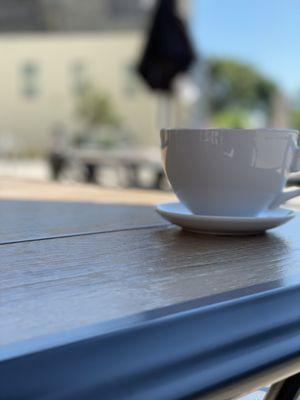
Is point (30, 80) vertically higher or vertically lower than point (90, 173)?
higher

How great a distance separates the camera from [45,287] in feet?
0.88

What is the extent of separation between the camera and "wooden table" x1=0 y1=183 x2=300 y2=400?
19cm

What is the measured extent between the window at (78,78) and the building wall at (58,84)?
3 centimetres

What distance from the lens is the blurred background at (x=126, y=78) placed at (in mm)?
3486

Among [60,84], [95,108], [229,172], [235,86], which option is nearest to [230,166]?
[229,172]

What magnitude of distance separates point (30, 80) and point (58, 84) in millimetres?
619

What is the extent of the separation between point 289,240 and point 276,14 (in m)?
6.23

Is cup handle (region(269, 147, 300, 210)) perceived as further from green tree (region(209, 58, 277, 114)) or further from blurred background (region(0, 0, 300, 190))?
green tree (region(209, 58, 277, 114))

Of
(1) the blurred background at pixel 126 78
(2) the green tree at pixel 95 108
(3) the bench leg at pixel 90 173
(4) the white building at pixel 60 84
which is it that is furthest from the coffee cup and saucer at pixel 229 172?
(2) the green tree at pixel 95 108

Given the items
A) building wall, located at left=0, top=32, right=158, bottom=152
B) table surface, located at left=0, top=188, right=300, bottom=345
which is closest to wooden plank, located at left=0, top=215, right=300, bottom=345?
table surface, located at left=0, top=188, right=300, bottom=345

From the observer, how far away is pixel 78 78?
1117cm

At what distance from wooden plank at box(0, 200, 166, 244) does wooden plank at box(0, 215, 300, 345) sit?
4 centimetres

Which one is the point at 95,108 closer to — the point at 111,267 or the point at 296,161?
the point at 296,161

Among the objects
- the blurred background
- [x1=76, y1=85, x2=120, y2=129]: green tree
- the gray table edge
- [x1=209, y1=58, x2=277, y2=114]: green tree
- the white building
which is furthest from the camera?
[x1=209, y1=58, x2=277, y2=114]: green tree
